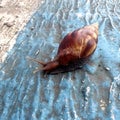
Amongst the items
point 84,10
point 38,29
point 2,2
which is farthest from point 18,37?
point 2,2

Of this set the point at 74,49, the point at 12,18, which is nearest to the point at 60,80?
the point at 74,49

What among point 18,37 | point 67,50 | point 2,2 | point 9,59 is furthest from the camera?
point 2,2

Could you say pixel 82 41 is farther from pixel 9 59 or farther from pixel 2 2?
pixel 2 2

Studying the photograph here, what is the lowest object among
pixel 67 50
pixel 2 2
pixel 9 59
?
pixel 2 2

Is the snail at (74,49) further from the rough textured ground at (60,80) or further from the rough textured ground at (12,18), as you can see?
the rough textured ground at (12,18)

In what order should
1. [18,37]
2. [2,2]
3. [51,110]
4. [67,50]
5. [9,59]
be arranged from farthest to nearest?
[2,2], [18,37], [9,59], [67,50], [51,110]

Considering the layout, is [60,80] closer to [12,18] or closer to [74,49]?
[74,49]

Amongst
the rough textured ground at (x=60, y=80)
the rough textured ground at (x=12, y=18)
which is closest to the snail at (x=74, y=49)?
the rough textured ground at (x=60, y=80)

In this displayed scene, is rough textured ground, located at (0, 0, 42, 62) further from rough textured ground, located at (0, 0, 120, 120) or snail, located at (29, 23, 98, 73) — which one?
snail, located at (29, 23, 98, 73)
